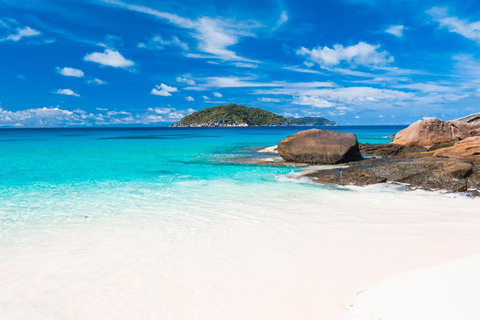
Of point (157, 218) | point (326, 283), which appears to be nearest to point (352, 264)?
point (326, 283)

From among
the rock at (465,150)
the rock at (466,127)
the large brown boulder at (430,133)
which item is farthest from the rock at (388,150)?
the rock at (465,150)

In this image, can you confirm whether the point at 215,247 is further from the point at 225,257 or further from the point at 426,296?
the point at 426,296

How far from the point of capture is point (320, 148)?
66.3 feet

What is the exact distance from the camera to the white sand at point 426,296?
3719 millimetres

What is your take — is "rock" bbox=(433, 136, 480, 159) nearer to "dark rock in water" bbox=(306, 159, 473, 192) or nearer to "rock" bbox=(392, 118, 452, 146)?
"dark rock in water" bbox=(306, 159, 473, 192)

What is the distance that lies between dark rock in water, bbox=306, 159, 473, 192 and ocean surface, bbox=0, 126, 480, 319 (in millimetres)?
969

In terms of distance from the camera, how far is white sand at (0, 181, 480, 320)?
4305 millimetres

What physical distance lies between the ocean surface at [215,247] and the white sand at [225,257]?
0.9 inches

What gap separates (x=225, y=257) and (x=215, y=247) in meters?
0.57

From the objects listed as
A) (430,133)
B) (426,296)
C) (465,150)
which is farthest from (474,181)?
Answer: (430,133)

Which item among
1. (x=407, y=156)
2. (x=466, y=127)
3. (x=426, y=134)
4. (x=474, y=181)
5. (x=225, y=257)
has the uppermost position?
(x=466, y=127)

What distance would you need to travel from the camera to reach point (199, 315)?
407cm

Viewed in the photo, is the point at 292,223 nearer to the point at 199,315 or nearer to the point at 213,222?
the point at 213,222

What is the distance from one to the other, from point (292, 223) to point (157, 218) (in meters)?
3.63
